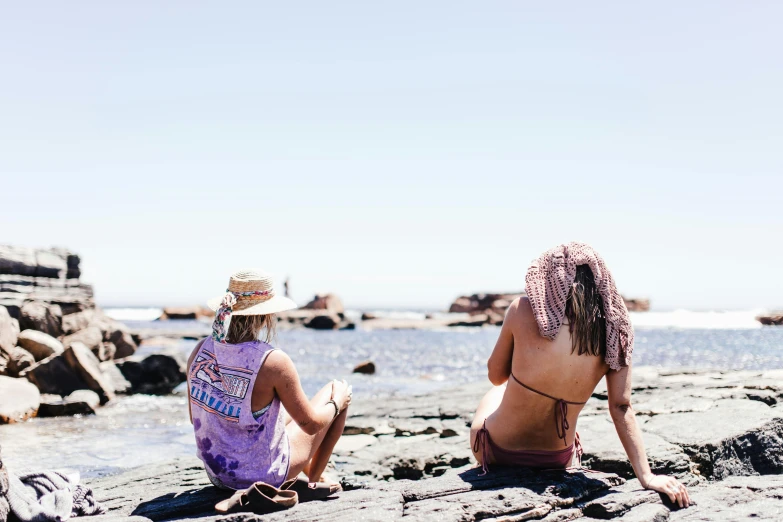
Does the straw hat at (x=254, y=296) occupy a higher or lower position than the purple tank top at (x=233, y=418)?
higher

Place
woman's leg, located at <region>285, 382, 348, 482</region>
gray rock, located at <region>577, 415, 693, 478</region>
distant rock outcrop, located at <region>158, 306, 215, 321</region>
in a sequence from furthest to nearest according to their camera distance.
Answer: distant rock outcrop, located at <region>158, 306, 215, 321</region>, gray rock, located at <region>577, 415, 693, 478</region>, woman's leg, located at <region>285, 382, 348, 482</region>

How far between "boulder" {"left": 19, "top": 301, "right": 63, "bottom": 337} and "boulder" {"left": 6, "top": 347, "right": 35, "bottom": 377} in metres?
2.13

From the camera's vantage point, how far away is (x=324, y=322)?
45.1 m

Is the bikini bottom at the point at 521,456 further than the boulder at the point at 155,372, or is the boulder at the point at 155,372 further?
the boulder at the point at 155,372

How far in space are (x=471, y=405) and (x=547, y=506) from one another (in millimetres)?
5568

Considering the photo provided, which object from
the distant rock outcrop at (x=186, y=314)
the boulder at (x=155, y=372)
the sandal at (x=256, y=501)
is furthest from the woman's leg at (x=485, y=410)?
the distant rock outcrop at (x=186, y=314)

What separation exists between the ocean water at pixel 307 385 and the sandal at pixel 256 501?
0.84 metres

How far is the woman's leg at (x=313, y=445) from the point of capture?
3858 mm

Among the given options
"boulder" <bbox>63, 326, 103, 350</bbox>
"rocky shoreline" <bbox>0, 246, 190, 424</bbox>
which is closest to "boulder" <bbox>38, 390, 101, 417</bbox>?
"rocky shoreline" <bbox>0, 246, 190, 424</bbox>

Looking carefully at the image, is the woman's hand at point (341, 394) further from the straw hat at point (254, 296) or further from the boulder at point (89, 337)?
the boulder at point (89, 337)

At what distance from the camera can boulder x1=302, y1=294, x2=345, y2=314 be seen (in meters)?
51.6

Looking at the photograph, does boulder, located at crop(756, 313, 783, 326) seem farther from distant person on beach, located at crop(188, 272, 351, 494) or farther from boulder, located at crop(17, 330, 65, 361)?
distant person on beach, located at crop(188, 272, 351, 494)

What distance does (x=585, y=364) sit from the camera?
3.66 metres

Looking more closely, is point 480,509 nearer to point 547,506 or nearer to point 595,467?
point 547,506
